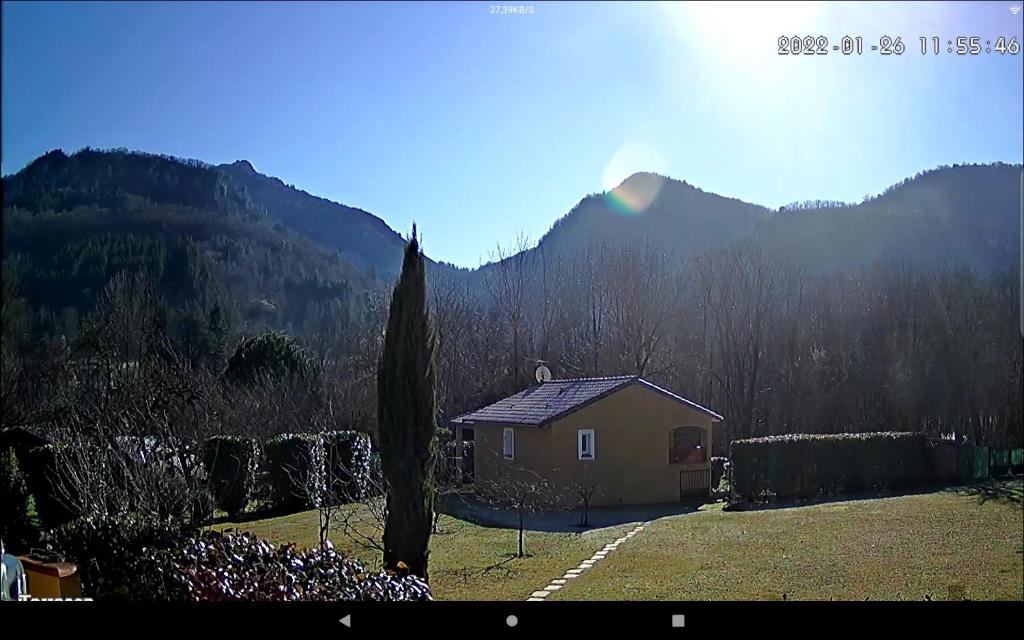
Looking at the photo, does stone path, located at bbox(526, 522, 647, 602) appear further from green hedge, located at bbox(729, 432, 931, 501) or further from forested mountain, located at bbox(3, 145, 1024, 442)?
green hedge, located at bbox(729, 432, 931, 501)

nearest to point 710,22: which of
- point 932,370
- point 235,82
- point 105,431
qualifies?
point 235,82

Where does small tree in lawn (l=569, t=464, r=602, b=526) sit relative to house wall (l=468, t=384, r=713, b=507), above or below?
below

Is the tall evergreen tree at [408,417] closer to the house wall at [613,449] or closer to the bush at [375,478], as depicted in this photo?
the bush at [375,478]

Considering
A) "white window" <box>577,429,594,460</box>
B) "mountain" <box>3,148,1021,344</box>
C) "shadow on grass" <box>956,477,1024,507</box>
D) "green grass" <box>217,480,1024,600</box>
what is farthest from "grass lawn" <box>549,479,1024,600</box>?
"mountain" <box>3,148,1021,344</box>

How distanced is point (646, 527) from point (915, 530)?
8.63 feet

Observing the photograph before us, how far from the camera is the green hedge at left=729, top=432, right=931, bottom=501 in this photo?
11.3 metres

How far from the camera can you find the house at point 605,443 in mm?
10164

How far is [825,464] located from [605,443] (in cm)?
381

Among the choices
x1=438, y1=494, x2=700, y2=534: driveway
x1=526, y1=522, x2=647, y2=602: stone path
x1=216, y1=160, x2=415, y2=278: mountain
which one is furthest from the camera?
x1=438, y1=494, x2=700, y2=534: driveway

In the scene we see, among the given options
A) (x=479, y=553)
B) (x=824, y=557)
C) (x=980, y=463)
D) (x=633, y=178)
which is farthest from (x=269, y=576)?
(x=980, y=463)

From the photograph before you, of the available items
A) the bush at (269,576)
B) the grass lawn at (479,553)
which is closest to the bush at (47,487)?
the grass lawn at (479,553)

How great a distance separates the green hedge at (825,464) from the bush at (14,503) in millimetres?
8627

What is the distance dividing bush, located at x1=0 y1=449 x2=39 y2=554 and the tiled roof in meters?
4.78

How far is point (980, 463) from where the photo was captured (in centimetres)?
1293
